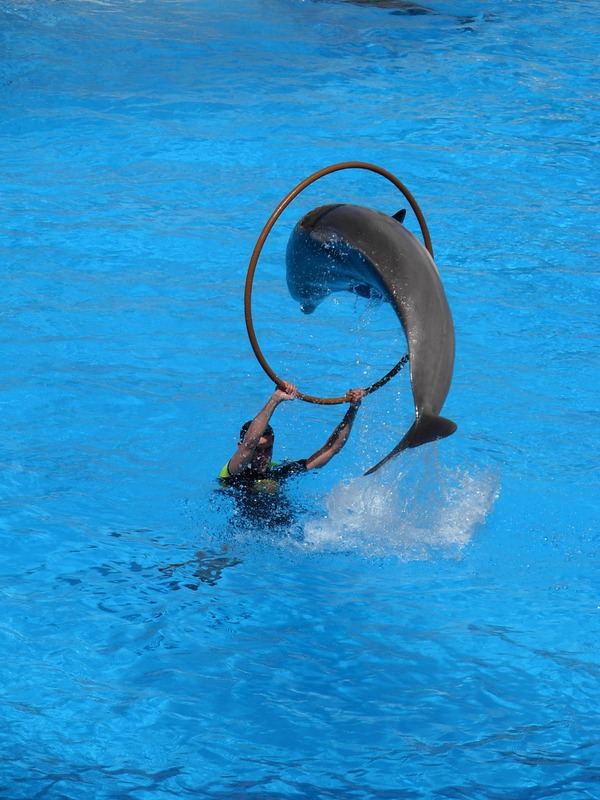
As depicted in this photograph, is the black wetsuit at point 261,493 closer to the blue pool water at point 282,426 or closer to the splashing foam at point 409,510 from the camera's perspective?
the blue pool water at point 282,426

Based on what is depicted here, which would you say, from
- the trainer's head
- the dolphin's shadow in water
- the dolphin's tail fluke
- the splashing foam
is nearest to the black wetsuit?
the trainer's head

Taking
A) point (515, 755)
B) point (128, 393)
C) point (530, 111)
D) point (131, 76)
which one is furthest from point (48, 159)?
point (515, 755)

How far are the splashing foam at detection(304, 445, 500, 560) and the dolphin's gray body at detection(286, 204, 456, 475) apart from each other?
1411 millimetres

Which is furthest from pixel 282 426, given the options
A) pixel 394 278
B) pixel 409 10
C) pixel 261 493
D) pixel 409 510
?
pixel 409 10

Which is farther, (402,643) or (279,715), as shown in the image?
(402,643)

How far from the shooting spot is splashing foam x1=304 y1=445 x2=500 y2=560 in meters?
5.78

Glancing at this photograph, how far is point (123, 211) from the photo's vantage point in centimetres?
968

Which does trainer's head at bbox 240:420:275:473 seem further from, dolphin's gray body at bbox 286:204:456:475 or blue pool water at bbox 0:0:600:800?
dolphin's gray body at bbox 286:204:456:475

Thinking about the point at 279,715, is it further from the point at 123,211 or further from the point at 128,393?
the point at 123,211

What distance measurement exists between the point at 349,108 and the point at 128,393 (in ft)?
19.4

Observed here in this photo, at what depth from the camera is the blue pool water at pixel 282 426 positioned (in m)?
4.41

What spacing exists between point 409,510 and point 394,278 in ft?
6.60

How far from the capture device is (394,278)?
4.55 metres

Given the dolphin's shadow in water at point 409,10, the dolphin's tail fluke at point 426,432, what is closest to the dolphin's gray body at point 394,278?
the dolphin's tail fluke at point 426,432
